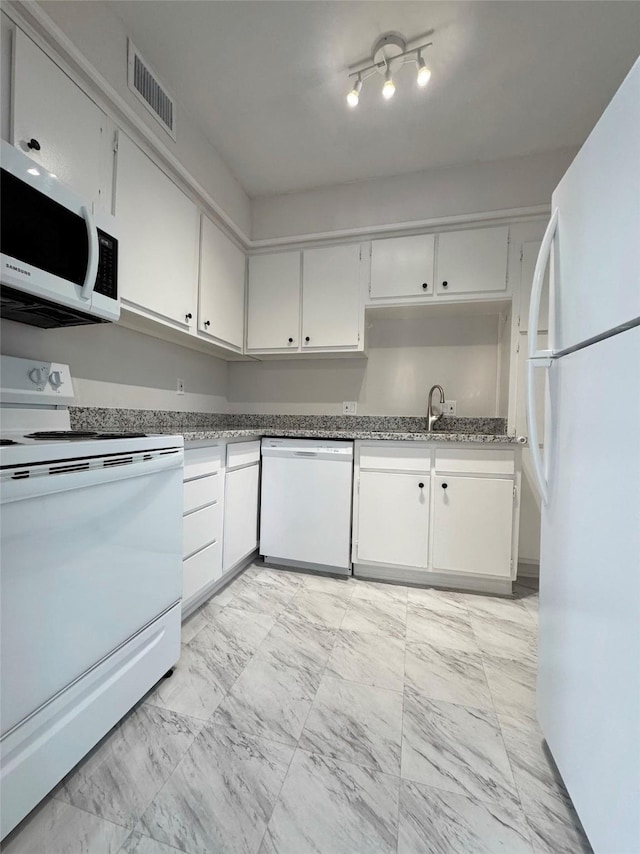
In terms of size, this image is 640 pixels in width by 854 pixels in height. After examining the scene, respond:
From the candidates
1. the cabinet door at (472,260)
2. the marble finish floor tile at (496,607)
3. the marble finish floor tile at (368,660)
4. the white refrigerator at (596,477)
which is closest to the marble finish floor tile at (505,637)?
the marble finish floor tile at (496,607)

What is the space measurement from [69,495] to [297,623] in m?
1.24

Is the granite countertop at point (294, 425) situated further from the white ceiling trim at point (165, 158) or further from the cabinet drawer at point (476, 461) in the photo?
the white ceiling trim at point (165, 158)

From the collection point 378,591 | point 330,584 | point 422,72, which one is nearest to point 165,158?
point 422,72

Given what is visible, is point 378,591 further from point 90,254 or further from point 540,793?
point 90,254

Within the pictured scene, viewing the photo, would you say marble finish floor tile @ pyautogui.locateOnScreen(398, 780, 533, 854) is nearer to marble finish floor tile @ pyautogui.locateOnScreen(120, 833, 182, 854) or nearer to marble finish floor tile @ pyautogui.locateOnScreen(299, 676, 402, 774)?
marble finish floor tile @ pyautogui.locateOnScreen(299, 676, 402, 774)

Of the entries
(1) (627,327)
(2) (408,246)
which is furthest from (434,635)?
(2) (408,246)

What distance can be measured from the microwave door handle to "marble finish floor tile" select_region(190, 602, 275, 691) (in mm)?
1450

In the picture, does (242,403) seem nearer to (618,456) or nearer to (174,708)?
(174,708)

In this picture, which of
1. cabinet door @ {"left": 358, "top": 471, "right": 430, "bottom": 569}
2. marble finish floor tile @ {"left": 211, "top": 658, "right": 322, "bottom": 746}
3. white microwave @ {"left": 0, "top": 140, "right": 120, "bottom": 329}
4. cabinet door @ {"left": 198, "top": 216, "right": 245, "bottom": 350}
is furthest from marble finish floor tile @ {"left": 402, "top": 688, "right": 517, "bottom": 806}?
cabinet door @ {"left": 198, "top": 216, "right": 245, "bottom": 350}

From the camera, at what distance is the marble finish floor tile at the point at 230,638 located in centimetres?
138

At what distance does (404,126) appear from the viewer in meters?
2.05

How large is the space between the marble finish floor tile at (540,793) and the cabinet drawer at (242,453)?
5.09 ft

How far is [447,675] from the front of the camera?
54.3 inches

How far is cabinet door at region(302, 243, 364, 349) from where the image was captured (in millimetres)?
2447
